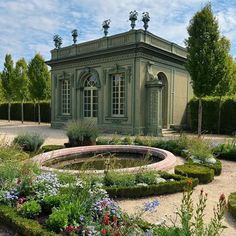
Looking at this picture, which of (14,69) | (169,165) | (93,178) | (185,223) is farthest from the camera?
(14,69)

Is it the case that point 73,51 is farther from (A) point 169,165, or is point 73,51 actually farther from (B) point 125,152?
(A) point 169,165

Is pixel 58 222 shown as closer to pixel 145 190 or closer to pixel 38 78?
pixel 145 190

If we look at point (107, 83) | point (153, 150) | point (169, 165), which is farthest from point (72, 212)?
point (107, 83)

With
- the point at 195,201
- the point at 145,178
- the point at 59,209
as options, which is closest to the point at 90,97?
the point at 145,178

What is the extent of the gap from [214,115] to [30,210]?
48.9ft

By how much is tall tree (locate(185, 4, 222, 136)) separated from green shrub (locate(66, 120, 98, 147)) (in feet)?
17.5

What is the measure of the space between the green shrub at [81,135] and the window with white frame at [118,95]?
18.3 ft

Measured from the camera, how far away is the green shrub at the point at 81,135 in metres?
10.7

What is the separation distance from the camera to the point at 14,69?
2514 centimetres

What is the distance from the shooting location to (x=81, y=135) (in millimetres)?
10680

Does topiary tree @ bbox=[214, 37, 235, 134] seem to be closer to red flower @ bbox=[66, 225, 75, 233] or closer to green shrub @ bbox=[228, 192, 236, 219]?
green shrub @ bbox=[228, 192, 236, 219]

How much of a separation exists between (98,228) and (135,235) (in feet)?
1.37

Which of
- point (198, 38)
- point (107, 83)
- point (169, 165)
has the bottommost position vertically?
point (169, 165)

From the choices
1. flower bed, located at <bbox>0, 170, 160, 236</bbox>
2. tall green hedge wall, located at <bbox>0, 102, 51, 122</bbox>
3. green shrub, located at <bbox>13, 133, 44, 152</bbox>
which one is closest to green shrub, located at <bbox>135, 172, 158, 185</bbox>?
flower bed, located at <bbox>0, 170, 160, 236</bbox>
